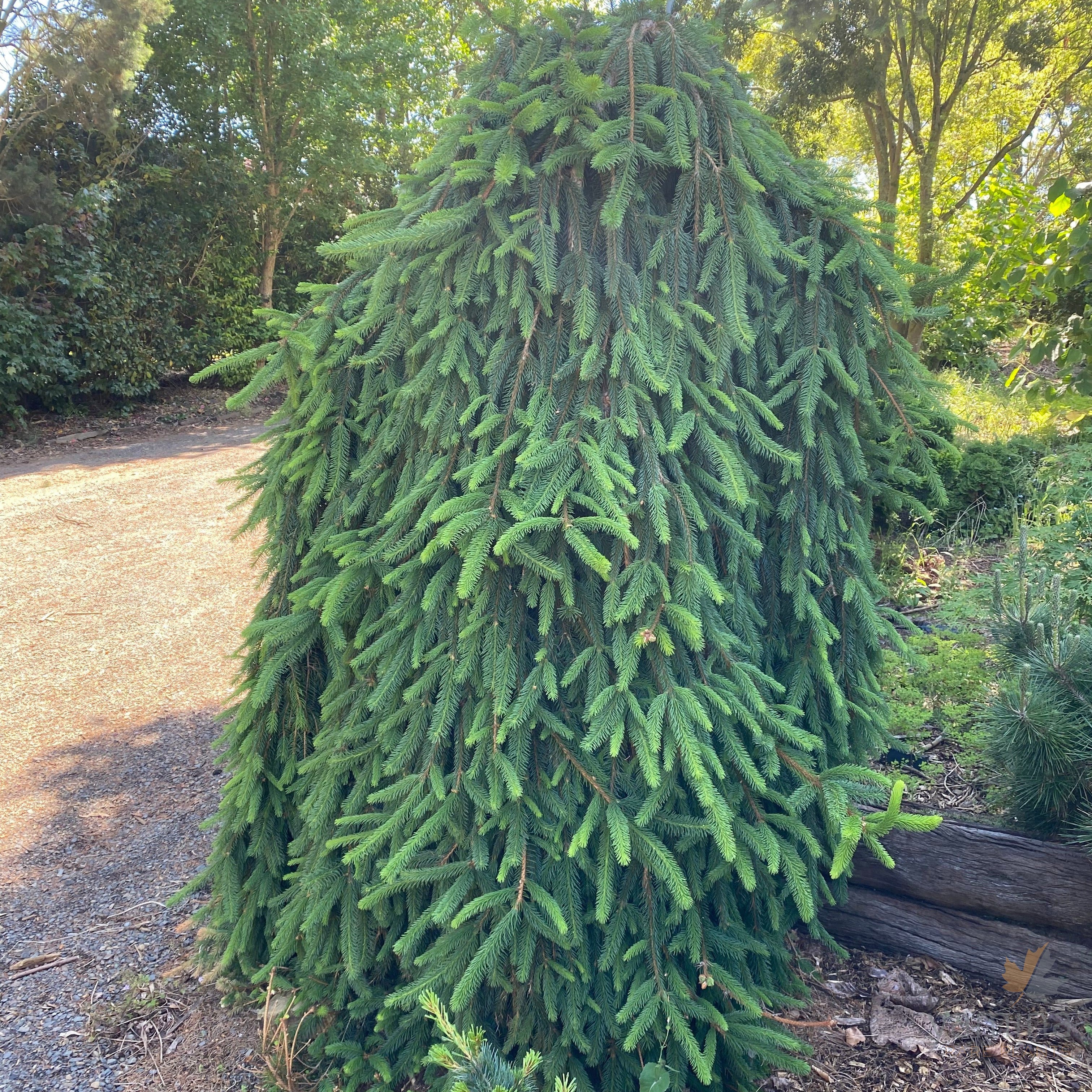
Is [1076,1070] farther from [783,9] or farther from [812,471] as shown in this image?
[783,9]

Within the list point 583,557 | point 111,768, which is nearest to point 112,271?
point 111,768

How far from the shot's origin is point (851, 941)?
2.78m

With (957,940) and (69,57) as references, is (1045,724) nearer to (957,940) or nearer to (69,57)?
(957,940)

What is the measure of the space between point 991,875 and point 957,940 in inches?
10.6

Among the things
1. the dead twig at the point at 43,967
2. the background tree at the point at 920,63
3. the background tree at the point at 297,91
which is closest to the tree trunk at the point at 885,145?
the background tree at the point at 920,63

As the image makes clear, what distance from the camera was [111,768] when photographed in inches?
160

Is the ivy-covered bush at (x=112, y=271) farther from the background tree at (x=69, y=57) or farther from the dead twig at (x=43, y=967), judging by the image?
the dead twig at (x=43, y=967)

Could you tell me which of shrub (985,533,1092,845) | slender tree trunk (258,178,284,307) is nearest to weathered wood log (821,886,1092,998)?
shrub (985,533,1092,845)

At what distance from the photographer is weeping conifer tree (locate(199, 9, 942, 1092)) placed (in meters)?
2.06

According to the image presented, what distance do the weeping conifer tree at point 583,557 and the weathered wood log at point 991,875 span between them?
0.46 m

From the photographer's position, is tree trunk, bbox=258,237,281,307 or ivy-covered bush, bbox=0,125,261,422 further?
tree trunk, bbox=258,237,281,307

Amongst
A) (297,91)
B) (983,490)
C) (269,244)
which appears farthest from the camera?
(269,244)

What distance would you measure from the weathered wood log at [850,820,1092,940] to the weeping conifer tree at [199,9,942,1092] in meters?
0.46

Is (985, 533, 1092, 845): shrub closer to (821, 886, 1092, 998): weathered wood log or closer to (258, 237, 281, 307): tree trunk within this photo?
(821, 886, 1092, 998): weathered wood log
